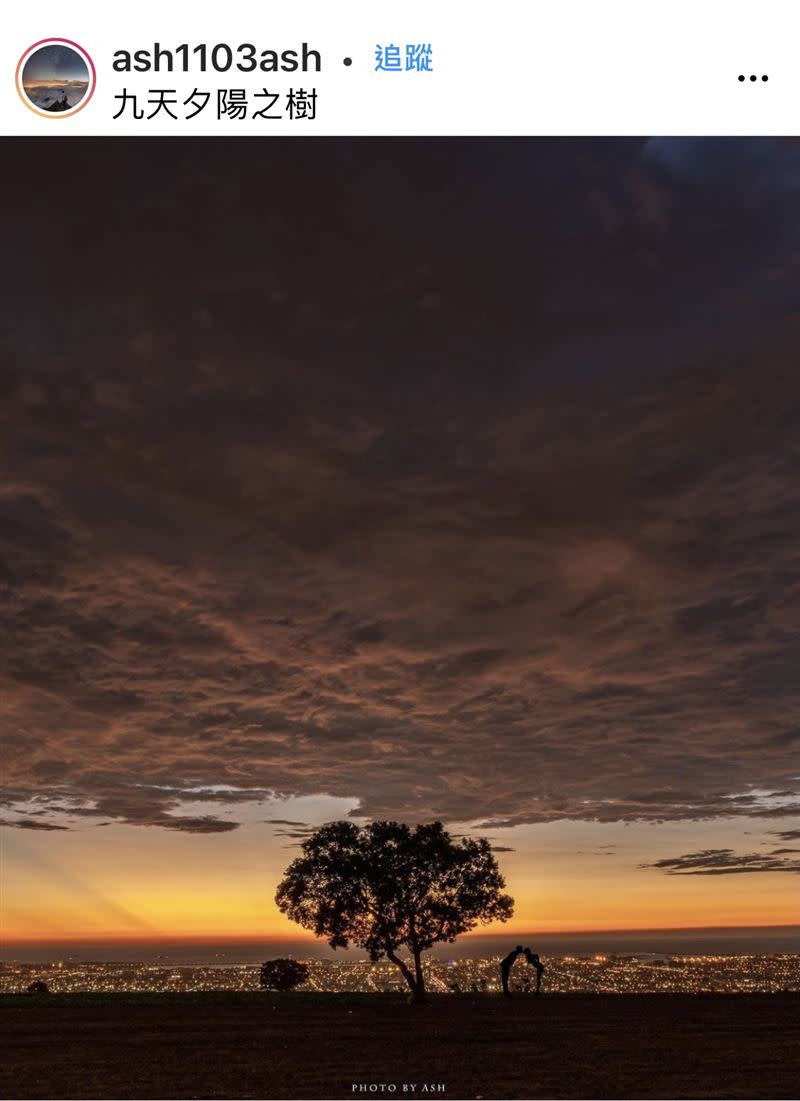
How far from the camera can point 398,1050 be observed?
79.5 feet

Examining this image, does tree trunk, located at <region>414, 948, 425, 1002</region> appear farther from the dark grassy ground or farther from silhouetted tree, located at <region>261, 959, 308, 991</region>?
silhouetted tree, located at <region>261, 959, 308, 991</region>

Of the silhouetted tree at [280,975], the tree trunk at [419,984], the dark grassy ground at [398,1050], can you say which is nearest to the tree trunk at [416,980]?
the tree trunk at [419,984]

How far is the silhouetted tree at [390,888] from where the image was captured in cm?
4819
